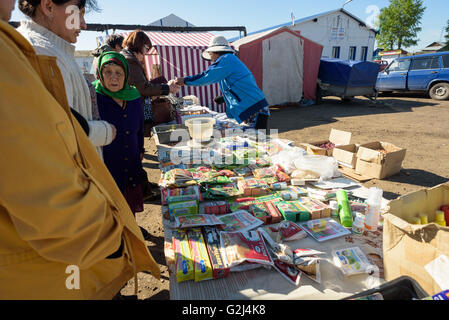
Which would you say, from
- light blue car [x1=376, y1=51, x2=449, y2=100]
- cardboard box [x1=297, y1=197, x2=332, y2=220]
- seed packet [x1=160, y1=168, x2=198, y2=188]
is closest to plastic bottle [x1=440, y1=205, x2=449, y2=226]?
cardboard box [x1=297, y1=197, x2=332, y2=220]

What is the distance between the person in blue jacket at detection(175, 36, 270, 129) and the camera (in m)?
3.02

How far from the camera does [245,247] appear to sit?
1.22 metres

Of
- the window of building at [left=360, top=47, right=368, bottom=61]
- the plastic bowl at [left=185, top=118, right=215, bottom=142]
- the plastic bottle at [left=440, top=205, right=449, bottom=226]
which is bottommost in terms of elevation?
the plastic bottle at [left=440, top=205, right=449, bottom=226]

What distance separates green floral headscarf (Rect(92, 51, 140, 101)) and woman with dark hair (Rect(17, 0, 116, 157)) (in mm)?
425

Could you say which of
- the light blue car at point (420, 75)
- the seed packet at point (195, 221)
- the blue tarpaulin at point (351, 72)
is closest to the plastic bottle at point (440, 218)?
the seed packet at point (195, 221)

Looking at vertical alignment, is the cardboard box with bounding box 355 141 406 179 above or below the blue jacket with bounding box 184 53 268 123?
below

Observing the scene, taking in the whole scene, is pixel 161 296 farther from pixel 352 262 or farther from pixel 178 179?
pixel 352 262

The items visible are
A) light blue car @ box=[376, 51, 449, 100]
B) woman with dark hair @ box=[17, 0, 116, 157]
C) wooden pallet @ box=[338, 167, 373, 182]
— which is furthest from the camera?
light blue car @ box=[376, 51, 449, 100]

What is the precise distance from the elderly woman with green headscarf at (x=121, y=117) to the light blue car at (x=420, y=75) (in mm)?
12734

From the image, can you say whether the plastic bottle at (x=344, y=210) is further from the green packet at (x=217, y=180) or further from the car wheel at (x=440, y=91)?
the car wheel at (x=440, y=91)

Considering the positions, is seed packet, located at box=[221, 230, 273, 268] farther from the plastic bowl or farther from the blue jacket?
the blue jacket

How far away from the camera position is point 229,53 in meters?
3.11
